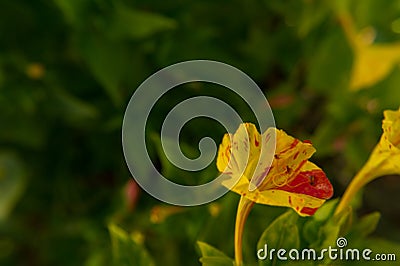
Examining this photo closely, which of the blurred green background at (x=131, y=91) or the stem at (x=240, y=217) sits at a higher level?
the stem at (x=240, y=217)

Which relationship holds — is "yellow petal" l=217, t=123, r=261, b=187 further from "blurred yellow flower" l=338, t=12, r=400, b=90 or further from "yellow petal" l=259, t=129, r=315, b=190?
"blurred yellow flower" l=338, t=12, r=400, b=90

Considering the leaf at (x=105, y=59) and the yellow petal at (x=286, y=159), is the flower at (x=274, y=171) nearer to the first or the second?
the yellow petal at (x=286, y=159)

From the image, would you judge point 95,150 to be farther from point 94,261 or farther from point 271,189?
point 271,189

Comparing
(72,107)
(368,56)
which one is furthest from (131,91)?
(368,56)

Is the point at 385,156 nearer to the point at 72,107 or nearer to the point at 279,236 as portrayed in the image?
the point at 279,236

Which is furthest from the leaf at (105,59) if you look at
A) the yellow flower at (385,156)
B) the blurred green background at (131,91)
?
the yellow flower at (385,156)

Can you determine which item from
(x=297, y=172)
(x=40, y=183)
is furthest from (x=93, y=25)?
(x=297, y=172)

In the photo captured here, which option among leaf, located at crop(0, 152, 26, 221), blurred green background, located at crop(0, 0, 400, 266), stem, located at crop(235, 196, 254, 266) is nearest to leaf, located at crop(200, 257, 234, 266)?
stem, located at crop(235, 196, 254, 266)
